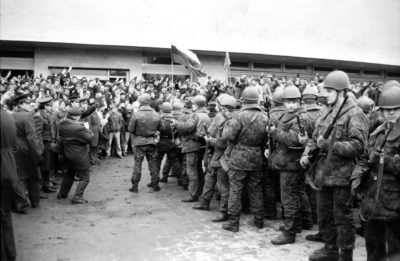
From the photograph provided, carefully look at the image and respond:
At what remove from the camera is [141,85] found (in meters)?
18.2

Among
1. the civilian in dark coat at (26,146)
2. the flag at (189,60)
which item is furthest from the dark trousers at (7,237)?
the flag at (189,60)

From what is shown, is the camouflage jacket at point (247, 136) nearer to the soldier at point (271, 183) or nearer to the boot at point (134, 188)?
the soldier at point (271, 183)

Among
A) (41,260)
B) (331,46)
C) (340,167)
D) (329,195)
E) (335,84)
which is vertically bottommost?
(41,260)

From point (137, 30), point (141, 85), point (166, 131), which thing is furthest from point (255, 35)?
point (166, 131)

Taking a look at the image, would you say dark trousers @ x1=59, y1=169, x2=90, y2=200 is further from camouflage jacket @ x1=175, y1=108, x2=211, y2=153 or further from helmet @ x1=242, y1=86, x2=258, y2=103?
helmet @ x1=242, y1=86, x2=258, y2=103

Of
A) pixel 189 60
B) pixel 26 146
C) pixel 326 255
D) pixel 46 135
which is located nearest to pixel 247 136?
pixel 326 255

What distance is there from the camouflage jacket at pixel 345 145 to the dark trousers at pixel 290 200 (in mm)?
1016

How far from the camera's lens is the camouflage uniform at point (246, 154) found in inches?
256

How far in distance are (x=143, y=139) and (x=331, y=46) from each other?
22.0 metres

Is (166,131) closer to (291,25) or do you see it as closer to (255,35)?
(255,35)

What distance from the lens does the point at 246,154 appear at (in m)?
6.49

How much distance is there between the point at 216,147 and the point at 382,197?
3659 mm

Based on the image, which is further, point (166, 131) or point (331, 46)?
point (331, 46)

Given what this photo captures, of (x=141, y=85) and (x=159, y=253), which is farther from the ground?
(x=141, y=85)
